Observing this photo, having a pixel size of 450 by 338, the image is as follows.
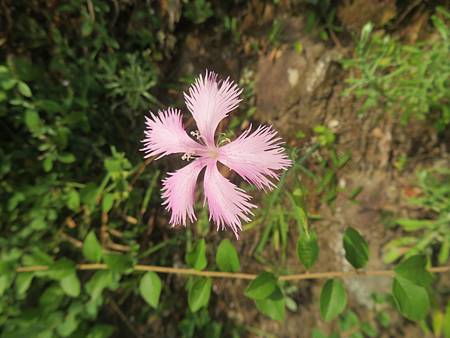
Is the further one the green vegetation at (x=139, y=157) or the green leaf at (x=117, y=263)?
the green vegetation at (x=139, y=157)

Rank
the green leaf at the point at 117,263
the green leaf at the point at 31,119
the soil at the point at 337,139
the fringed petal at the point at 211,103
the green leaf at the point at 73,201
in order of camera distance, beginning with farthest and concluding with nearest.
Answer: the soil at the point at 337,139 → the green leaf at the point at 73,201 → the green leaf at the point at 31,119 → the green leaf at the point at 117,263 → the fringed petal at the point at 211,103

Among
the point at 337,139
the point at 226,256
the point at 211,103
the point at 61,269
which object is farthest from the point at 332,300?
the point at 337,139

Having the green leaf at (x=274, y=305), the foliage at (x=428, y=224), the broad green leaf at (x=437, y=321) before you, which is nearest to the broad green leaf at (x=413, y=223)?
the foliage at (x=428, y=224)

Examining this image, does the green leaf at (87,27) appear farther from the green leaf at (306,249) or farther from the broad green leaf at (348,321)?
the broad green leaf at (348,321)

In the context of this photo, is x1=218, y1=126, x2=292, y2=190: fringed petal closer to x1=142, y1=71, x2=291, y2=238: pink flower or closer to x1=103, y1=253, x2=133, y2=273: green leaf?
x1=142, y1=71, x2=291, y2=238: pink flower

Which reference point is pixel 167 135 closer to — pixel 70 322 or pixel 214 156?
pixel 214 156

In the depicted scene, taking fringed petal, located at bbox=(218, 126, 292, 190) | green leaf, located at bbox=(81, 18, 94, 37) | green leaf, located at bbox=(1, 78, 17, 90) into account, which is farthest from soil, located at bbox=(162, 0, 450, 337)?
fringed petal, located at bbox=(218, 126, 292, 190)

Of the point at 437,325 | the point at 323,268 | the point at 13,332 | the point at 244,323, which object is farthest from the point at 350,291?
the point at 13,332
